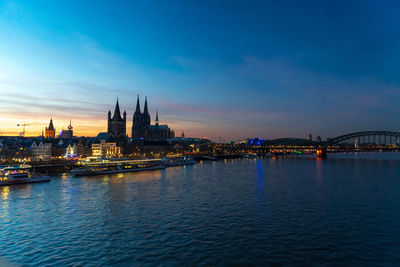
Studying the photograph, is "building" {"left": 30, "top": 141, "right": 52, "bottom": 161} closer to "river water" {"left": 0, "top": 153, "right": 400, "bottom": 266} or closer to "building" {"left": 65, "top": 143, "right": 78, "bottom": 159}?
"building" {"left": 65, "top": 143, "right": 78, "bottom": 159}

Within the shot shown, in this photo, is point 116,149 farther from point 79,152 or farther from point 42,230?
point 42,230

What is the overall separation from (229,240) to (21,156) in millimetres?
120068

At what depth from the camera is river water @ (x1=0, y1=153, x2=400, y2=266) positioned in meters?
18.3

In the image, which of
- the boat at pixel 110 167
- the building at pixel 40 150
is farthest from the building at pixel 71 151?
the boat at pixel 110 167

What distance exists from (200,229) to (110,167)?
201 feet

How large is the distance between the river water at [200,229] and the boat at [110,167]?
2931 centimetres

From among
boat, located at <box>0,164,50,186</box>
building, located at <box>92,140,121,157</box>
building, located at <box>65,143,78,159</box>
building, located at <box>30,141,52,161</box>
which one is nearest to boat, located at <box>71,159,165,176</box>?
boat, located at <box>0,164,50,186</box>

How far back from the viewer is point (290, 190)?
45.2 meters

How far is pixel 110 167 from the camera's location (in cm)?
7881

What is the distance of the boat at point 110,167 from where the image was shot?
232 ft

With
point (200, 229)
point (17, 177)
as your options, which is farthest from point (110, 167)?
point (200, 229)

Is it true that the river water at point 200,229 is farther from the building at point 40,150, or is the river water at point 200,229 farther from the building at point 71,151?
the building at point 40,150

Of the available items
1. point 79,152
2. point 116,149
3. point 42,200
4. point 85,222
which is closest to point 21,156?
point 79,152

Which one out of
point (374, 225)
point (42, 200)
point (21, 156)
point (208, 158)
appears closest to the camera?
point (374, 225)
